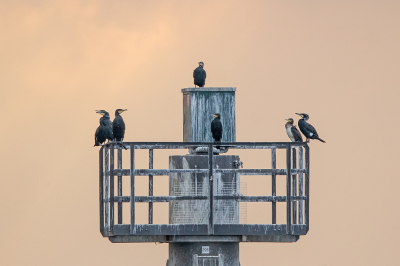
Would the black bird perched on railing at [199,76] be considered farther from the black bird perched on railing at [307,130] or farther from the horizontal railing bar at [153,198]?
the horizontal railing bar at [153,198]

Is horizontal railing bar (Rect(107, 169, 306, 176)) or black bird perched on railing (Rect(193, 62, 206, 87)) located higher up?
black bird perched on railing (Rect(193, 62, 206, 87))

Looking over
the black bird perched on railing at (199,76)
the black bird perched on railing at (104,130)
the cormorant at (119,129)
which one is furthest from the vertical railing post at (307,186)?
the black bird perched on railing at (199,76)

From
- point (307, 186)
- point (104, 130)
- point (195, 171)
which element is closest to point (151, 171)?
point (195, 171)

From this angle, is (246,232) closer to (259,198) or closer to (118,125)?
(259,198)

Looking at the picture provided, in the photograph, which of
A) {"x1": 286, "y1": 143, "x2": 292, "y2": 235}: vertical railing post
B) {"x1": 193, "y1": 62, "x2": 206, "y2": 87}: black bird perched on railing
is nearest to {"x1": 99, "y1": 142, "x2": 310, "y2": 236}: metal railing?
{"x1": 286, "y1": 143, "x2": 292, "y2": 235}: vertical railing post

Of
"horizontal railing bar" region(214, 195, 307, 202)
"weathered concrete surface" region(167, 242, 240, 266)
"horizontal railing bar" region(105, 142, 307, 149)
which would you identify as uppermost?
"horizontal railing bar" region(105, 142, 307, 149)

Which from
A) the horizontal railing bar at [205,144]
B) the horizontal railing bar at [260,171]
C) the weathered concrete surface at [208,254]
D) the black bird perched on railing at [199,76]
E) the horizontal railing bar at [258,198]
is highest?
the black bird perched on railing at [199,76]

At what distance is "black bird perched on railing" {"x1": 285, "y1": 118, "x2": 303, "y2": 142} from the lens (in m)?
23.5

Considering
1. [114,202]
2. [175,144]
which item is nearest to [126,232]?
[114,202]

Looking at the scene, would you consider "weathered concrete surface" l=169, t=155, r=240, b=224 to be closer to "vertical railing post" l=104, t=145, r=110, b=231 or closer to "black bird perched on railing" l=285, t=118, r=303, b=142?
"vertical railing post" l=104, t=145, r=110, b=231

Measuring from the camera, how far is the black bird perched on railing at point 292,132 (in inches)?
927

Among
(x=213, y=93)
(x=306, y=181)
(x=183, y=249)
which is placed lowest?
(x=183, y=249)

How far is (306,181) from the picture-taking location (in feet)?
70.3

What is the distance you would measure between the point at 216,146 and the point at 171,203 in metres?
1.62
